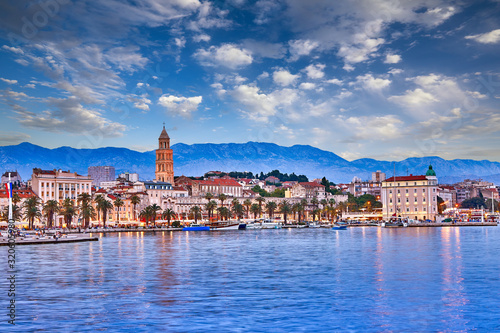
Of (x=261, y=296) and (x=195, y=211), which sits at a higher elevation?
(x=195, y=211)

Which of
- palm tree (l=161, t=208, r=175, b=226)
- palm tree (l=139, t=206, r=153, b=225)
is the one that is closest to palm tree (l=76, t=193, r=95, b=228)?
palm tree (l=139, t=206, r=153, b=225)

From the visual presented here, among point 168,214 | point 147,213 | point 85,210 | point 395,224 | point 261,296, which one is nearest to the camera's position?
point 261,296

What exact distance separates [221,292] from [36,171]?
151 m

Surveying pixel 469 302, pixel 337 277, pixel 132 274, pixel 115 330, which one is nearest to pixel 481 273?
pixel 337 277

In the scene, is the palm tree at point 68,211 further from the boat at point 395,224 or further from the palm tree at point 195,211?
Result: the boat at point 395,224

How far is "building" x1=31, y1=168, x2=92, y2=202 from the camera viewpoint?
169 meters

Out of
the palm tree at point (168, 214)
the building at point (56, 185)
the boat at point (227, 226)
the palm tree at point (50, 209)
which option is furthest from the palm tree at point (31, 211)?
the boat at point (227, 226)

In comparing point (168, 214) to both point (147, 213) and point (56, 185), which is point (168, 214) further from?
point (56, 185)

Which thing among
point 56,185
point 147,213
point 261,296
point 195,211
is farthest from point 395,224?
point 261,296

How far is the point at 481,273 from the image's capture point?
4438cm

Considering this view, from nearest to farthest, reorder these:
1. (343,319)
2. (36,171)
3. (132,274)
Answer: (343,319) < (132,274) < (36,171)

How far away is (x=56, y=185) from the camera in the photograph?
172875mm

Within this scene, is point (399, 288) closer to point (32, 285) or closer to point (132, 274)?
point (132, 274)

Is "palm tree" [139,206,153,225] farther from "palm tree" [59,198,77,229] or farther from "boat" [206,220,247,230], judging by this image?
"palm tree" [59,198,77,229]
